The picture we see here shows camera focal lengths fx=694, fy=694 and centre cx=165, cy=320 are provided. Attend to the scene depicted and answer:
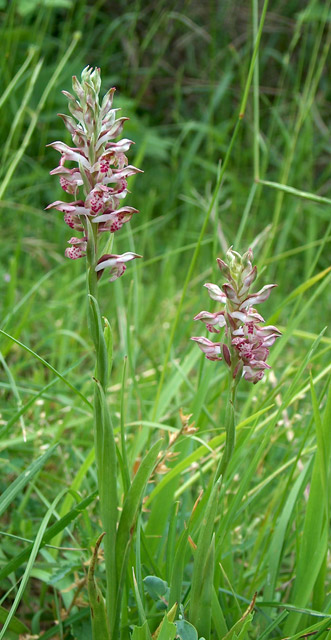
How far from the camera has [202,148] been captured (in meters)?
4.20

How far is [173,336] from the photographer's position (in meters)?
1.21

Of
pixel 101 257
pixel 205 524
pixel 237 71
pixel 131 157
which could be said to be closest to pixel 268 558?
pixel 205 524

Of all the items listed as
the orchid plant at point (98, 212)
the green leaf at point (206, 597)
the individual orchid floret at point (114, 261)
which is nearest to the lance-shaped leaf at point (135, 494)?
the orchid plant at point (98, 212)

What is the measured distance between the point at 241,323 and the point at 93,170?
227 mm

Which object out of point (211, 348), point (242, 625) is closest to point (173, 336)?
point (211, 348)

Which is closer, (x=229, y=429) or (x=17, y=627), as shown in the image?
(x=229, y=429)

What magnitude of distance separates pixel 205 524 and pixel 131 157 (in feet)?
10.5

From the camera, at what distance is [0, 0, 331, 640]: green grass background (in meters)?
0.98

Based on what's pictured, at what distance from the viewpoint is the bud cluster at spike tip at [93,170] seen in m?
0.73

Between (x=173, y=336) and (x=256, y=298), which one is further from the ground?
(x=256, y=298)

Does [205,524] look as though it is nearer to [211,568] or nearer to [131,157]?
[211,568]

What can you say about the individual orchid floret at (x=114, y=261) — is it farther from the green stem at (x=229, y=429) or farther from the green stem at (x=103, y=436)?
the green stem at (x=229, y=429)

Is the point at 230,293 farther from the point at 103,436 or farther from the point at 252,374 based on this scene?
the point at 103,436

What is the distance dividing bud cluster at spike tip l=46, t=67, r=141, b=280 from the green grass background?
0.17m
